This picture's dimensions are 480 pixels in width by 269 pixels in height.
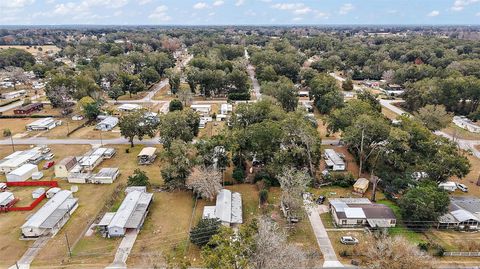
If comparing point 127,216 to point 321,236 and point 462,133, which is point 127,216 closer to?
point 321,236

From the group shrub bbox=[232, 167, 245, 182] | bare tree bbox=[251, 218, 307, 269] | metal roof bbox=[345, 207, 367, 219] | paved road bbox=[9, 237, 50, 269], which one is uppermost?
bare tree bbox=[251, 218, 307, 269]

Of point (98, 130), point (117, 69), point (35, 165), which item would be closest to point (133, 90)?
point (117, 69)

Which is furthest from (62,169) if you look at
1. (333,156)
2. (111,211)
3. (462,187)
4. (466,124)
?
(466,124)

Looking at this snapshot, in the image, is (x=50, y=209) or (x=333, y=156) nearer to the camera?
(x=50, y=209)

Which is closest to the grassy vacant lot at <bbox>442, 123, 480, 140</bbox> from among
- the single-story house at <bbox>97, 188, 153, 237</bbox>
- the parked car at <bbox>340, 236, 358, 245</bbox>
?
the parked car at <bbox>340, 236, 358, 245</bbox>

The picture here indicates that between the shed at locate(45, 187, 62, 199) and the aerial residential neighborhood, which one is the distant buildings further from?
the shed at locate(45, 187, 62, 199)

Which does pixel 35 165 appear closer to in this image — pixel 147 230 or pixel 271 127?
pixel 147 230
